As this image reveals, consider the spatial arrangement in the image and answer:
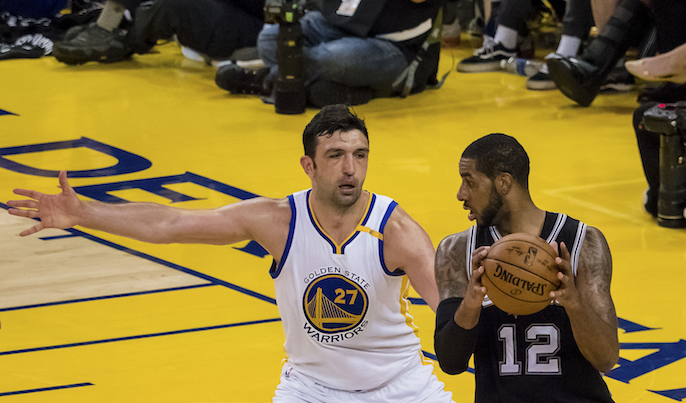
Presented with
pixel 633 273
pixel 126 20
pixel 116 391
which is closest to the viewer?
pixel 116 391

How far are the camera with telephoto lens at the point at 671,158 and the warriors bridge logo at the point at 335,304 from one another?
3.47m

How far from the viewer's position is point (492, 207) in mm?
2984

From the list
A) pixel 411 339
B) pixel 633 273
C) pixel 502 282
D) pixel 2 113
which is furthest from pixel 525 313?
pixel 2 113

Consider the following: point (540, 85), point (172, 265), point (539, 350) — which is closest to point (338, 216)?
point (539, 350)

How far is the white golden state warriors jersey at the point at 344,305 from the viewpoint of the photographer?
3629mm

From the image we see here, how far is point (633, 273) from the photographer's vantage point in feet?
18.7

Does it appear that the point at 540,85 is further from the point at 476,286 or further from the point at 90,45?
the point at 476,286

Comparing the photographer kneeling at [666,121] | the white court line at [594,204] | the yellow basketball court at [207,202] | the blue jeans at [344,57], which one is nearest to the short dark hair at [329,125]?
the yellow basketball court at [207,202]

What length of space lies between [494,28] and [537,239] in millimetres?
9128

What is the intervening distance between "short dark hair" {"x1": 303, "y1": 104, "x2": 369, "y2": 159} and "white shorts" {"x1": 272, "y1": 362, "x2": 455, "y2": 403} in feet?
2.92

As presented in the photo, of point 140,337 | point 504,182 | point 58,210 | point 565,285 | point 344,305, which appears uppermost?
point 504,182

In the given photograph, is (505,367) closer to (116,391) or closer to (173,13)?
(116,391)

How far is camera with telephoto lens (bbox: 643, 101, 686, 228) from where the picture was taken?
6.29 metres

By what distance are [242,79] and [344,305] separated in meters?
6.91
